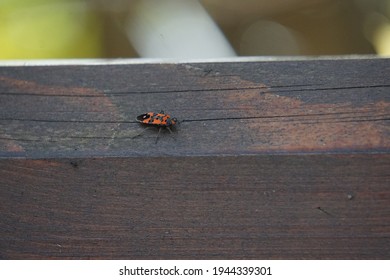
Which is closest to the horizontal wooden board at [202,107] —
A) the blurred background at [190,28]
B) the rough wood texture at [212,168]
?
the rough wood texture at [212,168]

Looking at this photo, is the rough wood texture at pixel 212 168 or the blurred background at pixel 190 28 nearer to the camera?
the rough wood texture at pixel 212 168

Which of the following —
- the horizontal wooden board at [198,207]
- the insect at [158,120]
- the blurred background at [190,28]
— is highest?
the blurred background at [190,28]

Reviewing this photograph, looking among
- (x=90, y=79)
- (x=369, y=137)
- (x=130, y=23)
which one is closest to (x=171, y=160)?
(x=90, y=79)

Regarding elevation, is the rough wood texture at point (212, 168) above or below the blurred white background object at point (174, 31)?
→ below

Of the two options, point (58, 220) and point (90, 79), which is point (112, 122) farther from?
point (58, 220)

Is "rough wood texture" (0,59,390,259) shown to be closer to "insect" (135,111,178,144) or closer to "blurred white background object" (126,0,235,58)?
"insect" (135,111,178,144)

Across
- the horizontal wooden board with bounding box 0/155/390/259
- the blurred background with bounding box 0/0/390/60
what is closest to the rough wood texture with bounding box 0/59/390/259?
the horizontal wooden board with bounding box 0/155/390/259

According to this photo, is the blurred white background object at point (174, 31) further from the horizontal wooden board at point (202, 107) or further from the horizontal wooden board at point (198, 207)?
the horizontal wooden board at point (198, 207)
